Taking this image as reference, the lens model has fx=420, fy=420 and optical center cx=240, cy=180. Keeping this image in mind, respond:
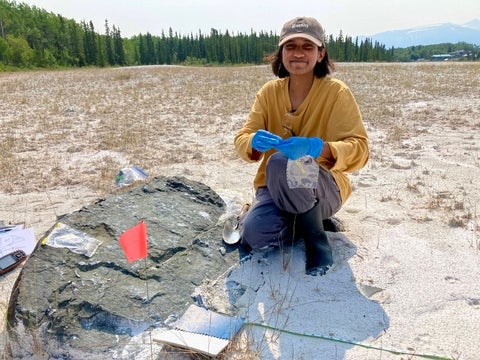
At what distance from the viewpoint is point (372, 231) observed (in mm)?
3010

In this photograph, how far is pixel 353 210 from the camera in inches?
136

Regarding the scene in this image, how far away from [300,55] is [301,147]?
2.13ft

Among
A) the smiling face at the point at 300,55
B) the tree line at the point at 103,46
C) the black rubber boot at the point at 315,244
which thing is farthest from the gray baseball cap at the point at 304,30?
the tree line at the point at 103,46

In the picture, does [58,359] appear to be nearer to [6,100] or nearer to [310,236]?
[310,236]

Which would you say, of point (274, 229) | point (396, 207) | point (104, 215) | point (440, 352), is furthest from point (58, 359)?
point (396, 207)

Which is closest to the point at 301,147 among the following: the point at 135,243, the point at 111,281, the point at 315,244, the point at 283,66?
the point at 315,244

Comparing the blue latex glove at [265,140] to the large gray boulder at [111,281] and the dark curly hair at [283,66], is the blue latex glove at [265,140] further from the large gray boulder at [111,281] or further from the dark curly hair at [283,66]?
the large gray boulder at [111,281]

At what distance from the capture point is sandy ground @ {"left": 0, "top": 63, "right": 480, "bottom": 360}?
6.48 ft

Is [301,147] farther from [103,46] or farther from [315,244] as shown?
[103,46]

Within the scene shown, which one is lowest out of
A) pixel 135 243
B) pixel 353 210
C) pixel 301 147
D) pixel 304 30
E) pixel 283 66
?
pixel 353 210

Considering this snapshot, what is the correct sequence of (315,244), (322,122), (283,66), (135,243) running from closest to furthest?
(135,243)
(315,244)
(322,122)
(283,66)

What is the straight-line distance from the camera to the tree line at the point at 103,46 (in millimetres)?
49844

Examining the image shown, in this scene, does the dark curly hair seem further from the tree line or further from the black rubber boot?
the tree line

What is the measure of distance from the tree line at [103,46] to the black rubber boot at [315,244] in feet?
165
